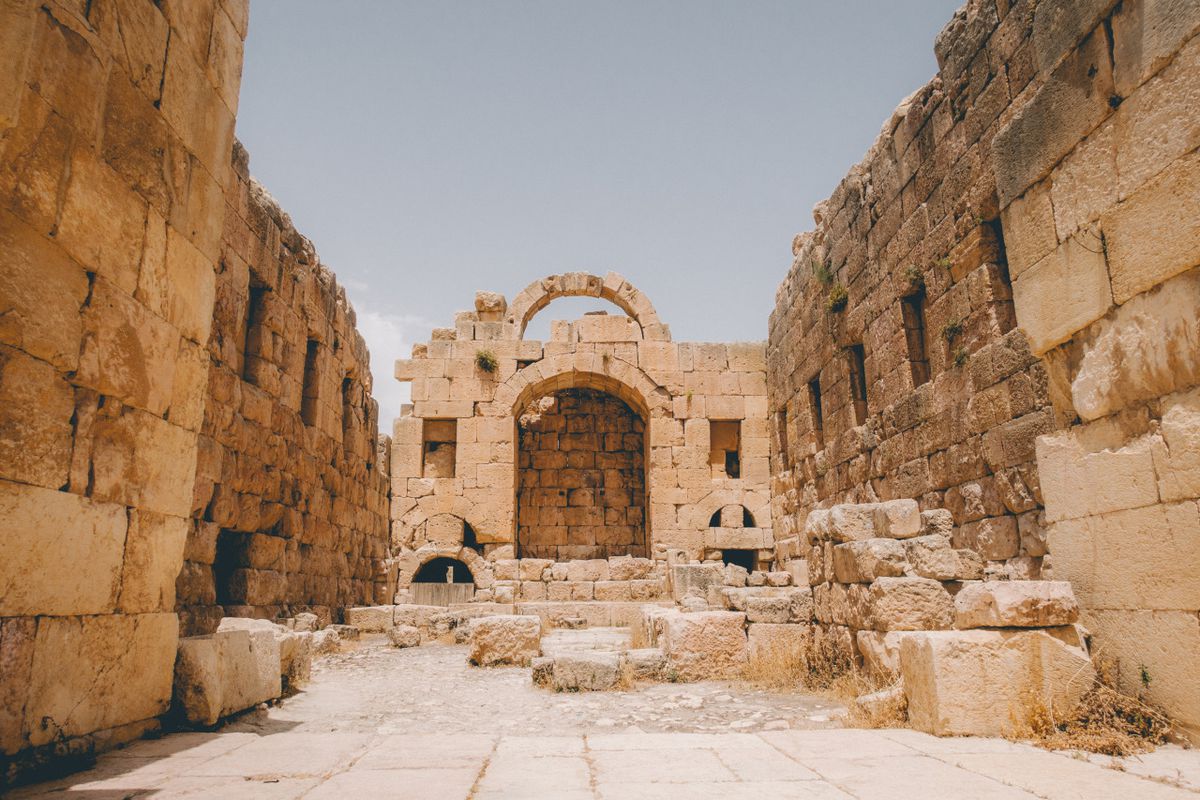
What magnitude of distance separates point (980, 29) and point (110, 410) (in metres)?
7.49

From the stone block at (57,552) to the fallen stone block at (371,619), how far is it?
771cm

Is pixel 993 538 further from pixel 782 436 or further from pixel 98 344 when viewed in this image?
pixel 782 436

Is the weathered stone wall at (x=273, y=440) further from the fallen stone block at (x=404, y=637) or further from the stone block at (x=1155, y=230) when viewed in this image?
the stone block at (x=1155, y=230)

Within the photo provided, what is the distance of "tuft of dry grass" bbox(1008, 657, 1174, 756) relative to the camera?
10.4ft

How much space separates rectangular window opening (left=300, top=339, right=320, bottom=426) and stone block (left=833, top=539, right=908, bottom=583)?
7.50m

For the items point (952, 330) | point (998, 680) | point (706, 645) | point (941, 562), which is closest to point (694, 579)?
point (706, 645)

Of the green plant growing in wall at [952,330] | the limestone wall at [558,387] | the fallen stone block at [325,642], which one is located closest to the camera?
the green plant growing in wall at [952,330]

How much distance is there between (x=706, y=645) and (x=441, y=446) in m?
8.72

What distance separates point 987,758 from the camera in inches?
125

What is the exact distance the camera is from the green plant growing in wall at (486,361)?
14.2 meters

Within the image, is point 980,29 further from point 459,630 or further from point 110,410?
point 459,630

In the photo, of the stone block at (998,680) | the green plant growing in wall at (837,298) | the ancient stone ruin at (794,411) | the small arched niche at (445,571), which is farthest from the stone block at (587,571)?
the stone block at (998,680)

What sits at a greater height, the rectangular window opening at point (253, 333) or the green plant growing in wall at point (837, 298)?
the green plant growing in wall at point (837, 298)

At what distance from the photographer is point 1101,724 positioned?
338 cm
